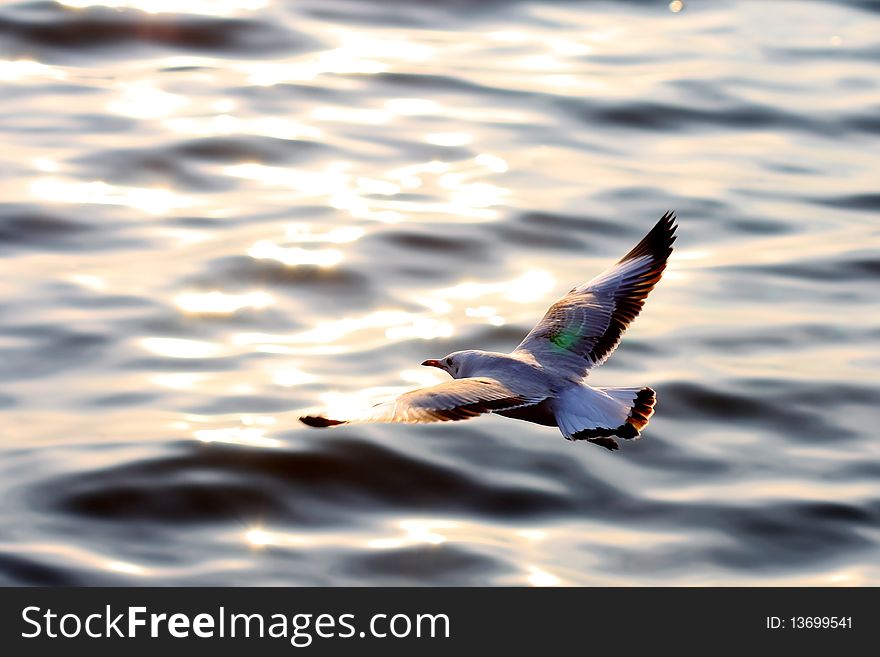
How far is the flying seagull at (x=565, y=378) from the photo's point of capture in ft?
26.3

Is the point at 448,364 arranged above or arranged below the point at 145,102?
below

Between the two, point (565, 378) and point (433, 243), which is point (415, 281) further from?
point (565, 378)

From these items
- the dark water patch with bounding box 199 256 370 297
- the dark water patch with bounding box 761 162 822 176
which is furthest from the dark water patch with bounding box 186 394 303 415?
the dark water patch with bounding box 761 162 822 176

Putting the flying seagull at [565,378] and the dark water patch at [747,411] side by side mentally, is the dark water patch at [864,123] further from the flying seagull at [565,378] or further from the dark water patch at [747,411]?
the flying seagull at [565,378]

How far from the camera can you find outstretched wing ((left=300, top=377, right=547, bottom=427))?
7.82m

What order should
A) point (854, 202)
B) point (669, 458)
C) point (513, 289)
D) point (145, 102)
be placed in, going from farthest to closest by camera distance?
point (145, 102) → point (854, 202) → point (513, 289) → point (669, 458)

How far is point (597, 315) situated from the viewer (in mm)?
9961

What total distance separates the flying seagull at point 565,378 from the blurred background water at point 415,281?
1.66m

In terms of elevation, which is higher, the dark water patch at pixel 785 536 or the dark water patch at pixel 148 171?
the dark water patch at pixel 148 171

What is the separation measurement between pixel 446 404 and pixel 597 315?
2.26 m

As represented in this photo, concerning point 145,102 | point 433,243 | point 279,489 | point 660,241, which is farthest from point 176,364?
point 145,102

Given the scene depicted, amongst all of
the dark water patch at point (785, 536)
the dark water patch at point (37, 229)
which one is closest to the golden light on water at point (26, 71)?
the dark water patch at point (37, 229)

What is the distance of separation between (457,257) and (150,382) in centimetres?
388

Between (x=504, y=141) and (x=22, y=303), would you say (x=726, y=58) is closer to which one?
(x=504, y=141)
